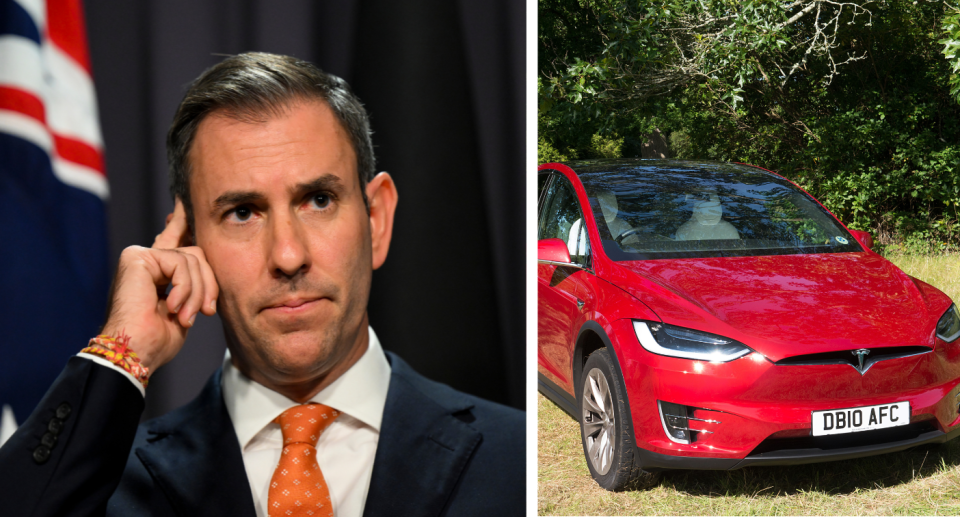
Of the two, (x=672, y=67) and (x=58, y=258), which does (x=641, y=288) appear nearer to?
(x=672, y=67)

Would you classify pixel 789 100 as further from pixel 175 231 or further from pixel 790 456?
pixel 175 231

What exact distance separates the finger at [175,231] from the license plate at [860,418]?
203 centimetres

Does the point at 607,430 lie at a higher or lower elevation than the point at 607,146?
lower

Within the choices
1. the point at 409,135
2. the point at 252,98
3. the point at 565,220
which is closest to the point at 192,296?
the point at 252,98

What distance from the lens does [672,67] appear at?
2.96 metres

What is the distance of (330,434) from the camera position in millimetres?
1414

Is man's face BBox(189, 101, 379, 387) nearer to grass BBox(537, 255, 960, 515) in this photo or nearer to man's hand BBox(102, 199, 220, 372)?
man's hand BBox(102, 199, 220, 372)

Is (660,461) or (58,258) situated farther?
(660,461)

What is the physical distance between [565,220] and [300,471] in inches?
66.1

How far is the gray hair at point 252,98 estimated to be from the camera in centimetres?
132

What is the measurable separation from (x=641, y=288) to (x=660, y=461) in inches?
24.4

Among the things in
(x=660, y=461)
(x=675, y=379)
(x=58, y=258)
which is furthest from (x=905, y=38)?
(x=58, y=258)

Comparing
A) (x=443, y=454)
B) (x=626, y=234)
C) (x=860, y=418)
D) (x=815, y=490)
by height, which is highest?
(x=626, y=234)

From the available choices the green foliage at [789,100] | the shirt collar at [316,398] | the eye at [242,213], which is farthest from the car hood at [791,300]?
the eye at [242,213]
